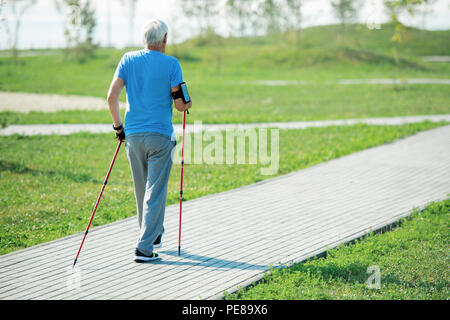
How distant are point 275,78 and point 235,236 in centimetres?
2938

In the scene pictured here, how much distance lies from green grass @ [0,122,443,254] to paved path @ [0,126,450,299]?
0.35 metres

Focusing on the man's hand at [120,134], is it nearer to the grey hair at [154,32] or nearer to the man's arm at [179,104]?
the man's arm at [179,104]

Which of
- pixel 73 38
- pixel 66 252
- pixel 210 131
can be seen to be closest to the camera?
pixel 66 252

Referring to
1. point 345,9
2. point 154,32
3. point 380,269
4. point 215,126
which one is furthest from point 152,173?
point 345,9

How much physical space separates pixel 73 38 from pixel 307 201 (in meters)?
48.2

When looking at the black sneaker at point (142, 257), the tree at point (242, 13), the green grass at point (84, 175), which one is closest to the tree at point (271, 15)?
the tree at point (242, 13)

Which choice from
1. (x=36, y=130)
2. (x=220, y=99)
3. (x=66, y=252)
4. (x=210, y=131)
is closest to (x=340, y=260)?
Result: (x=66, y=252)

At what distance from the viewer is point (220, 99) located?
2227cm

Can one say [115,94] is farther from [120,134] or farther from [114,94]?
[120,134]

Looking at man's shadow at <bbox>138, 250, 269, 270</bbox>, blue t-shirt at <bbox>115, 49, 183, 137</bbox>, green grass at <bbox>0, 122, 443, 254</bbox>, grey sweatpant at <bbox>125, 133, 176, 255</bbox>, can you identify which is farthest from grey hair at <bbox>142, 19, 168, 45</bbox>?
green grass at <bbox>0, 122, 443, 254</bbox>

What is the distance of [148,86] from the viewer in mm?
4934

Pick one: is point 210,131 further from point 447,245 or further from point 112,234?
point 447,245

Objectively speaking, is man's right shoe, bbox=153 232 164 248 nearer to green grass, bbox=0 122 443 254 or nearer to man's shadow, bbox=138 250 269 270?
man's shadow, bbox=138 250 269 270

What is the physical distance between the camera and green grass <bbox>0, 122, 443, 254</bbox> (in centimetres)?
667
